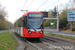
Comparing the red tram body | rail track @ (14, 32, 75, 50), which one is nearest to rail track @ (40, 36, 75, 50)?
rail track @ (14, 32, 75, 50)

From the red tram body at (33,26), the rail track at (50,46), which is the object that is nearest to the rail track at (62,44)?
the rail track at (50,46)

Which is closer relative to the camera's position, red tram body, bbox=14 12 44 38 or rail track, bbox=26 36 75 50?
rail track, bbox=26 36 75 50

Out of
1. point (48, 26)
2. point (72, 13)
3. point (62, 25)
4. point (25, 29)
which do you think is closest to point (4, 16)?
point (48, 26)

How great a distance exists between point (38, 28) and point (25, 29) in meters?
1.58

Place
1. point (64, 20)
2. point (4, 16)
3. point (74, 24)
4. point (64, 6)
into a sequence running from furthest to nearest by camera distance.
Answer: point (4, 16) < point (64, 6) < point (64, 20) < point (74, 24)

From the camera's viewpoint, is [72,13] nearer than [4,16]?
Yes

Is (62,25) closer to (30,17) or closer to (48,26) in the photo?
(48,26)

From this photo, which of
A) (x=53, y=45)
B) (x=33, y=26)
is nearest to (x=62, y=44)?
(x=53, y=45)

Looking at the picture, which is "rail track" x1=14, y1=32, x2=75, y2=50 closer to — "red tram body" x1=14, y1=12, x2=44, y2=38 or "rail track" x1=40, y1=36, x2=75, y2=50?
"rail track" x1=40, y1=36, x2=75, y2=50

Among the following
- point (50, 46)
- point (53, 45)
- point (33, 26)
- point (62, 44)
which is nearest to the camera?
point (50, 46)

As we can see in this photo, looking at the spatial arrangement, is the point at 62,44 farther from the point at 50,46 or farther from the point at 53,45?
the point at 50,46

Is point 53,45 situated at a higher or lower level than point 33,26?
lower

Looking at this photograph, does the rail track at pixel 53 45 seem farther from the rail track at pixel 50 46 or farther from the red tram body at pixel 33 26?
the red tram body at pixel 33 26

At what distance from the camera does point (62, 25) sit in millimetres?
53406
